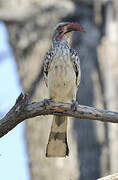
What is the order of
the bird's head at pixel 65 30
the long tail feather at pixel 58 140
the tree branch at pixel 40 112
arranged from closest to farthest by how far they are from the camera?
1. the tree branch at pixel 40 112
2. the long tail feather at pixel 58 140
3. the bird's head at pixel 65 30

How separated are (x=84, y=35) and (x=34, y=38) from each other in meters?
0.67

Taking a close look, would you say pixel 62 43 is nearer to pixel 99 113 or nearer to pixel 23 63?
pixel 99 113

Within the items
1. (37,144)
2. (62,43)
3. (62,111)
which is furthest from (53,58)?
(37,144)

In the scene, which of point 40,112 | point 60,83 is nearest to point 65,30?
point 60,83

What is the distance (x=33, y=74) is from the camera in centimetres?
938

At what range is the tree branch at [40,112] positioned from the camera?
215 inches

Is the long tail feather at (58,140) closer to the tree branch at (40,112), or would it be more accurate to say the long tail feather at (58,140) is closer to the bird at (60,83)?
the bird at (60,83)

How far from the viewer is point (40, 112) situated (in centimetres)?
561

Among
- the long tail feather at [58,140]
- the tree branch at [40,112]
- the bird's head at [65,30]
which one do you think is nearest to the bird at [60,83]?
the long tail feather at [58,140]

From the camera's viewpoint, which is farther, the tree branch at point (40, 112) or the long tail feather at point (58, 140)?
the long tail feather at point (58, 140)

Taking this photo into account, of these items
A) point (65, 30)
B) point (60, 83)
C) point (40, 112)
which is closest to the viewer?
point (40, 112)

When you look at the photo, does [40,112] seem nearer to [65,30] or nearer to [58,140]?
[58,140]

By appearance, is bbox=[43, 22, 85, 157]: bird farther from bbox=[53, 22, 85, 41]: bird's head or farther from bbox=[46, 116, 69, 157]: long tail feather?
bbox=[53, 22, 85, 41]: bird's head

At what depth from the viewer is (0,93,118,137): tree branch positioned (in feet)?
17.9
